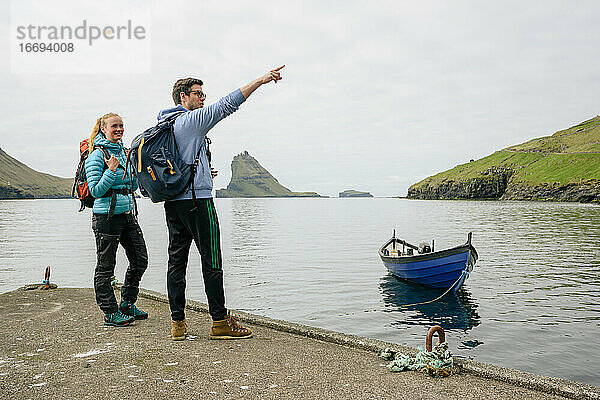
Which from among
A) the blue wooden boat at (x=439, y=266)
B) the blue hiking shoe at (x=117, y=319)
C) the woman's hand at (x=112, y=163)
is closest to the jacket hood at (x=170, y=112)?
the woman's hand at (x=112, y=163)

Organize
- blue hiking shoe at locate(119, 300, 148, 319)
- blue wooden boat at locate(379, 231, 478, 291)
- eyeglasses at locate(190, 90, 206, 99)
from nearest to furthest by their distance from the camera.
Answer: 1. eyeglasses at locate(190, 90, 206, 99)
2. blue hiking shoe at locate(119, 300, 148, 319)
3. blue wooden boat at locate(379, 231, 478, 291)

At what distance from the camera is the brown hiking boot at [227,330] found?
6.28 m

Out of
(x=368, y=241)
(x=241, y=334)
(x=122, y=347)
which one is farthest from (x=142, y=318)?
(x=368, y=241)

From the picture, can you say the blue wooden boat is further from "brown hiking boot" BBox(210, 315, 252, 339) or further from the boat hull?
"brown hiking boot" BBox(210, 315, 252, 339)

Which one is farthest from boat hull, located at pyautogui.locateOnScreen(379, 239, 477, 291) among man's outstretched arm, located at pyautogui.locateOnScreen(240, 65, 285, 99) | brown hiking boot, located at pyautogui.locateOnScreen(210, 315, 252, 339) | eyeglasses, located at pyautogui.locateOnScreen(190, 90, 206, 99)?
man's outstretched arm, located at pyautogui.locateOnScreen(240, 65, 285, 99)

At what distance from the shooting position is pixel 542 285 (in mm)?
21281

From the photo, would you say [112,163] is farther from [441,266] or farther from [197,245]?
[441,266]

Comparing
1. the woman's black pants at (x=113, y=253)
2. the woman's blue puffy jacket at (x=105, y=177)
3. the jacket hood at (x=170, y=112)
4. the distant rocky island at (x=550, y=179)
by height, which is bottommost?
the woman's black pants at (x=113, y=253)

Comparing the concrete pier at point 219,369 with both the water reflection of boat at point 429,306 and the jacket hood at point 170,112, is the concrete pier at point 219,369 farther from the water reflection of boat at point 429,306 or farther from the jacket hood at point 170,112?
the water reflection of boat at point 429,306

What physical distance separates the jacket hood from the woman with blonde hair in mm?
1029

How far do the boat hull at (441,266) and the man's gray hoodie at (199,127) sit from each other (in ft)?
44.9

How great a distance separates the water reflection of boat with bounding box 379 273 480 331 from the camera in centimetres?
1508

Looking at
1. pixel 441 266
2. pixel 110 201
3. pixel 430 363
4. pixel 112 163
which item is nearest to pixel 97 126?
pixel 112 163

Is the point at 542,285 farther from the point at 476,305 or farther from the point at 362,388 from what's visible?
the point at 362,388
